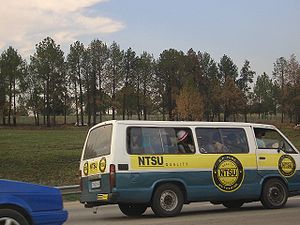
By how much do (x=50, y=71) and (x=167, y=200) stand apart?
72191 millimetres

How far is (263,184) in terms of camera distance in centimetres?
1293

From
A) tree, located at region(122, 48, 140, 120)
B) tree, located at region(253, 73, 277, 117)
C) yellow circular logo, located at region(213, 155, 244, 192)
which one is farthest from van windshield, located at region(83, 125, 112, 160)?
tree, located at region(253, 73, 277, 117)

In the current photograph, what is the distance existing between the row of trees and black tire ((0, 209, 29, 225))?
6916cm

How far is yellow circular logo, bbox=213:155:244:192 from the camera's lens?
40.4 feet

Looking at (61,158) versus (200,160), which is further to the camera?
(61,158)

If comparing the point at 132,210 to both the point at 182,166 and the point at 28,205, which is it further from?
the point at 28,205

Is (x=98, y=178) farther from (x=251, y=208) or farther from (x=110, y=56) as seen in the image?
(x=110, y=56)

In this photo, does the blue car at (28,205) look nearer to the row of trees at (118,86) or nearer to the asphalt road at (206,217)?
the asphalt road at (206,217)

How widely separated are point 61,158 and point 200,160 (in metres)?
18.0

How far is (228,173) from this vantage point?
40.7 ft

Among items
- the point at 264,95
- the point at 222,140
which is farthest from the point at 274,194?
the point at 264,95

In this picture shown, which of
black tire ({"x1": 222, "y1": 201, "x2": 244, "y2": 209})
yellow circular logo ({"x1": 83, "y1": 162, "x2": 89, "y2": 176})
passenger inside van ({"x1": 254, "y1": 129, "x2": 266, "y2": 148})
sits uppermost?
passenger inside van ({"x1": 254, "y1": 129, "x2": 266, "y2": 148})

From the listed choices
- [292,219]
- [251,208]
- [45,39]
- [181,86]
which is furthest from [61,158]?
[181,86]

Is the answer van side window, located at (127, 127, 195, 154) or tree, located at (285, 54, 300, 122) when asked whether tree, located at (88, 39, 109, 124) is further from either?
van side window, located at (127, 127, 195, 154)
